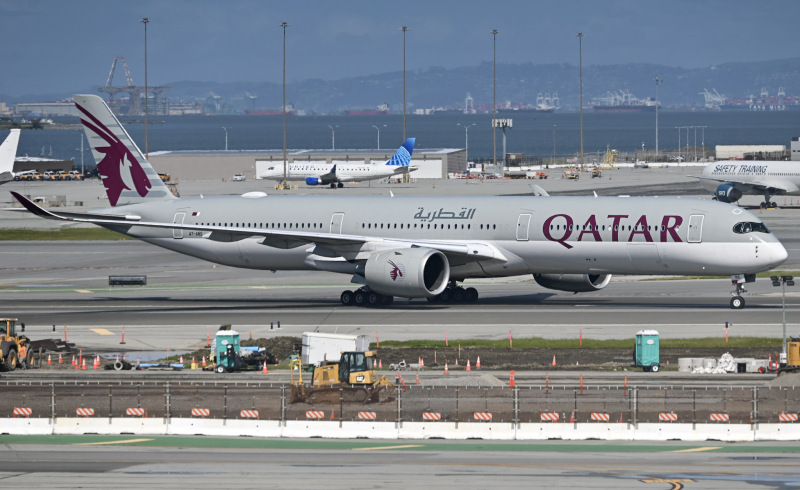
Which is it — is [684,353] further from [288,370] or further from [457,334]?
[288,370]

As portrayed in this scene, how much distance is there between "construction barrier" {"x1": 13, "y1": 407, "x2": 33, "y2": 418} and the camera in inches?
1302

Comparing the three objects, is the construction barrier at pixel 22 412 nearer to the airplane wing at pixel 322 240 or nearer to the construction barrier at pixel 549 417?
the construction barrier at pixel 549 417

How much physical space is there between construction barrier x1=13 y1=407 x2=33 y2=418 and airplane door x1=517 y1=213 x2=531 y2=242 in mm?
26126

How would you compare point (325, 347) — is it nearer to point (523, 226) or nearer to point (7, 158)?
point (523, 226)

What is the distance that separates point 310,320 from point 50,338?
35.4 ft

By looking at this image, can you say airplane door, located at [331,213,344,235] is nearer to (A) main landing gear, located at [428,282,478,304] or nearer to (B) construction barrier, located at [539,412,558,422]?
(A) main landing gear, located at [428,282,478,304]

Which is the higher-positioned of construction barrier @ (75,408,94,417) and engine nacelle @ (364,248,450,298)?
engine nacelle @ (364,248,450,298)

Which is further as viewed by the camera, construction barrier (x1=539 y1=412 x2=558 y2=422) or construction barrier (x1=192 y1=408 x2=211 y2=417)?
construction barrier (x1=192 y1=408 x2=211 y2=417)

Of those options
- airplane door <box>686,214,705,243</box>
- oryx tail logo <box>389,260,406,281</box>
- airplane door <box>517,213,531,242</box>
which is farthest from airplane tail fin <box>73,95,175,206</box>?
airplane door <box>686,214,705,243</box>

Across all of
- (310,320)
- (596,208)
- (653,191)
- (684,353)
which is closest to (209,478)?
(684,353)

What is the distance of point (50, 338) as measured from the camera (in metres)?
47.9

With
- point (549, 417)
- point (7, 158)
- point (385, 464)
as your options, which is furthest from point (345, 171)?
point (385, 464)

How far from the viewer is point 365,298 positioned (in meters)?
56.2

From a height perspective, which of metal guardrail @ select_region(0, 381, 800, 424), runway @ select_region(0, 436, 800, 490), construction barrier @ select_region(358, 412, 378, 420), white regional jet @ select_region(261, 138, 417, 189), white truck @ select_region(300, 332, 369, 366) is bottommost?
runway @ select_region(0, 436, 800, 490)
